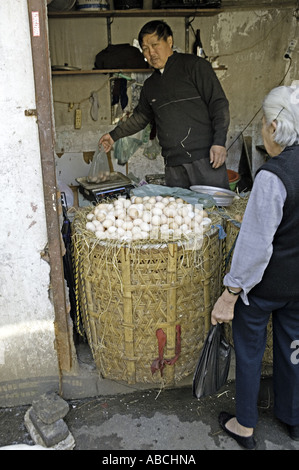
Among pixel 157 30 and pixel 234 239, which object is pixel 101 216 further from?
pixel 157 30

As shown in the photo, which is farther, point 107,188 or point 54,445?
point 107,188

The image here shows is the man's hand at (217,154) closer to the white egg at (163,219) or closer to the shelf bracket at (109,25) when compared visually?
the white egg at (163,219)

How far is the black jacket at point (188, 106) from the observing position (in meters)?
3.45

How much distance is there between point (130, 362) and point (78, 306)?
20.6 inches

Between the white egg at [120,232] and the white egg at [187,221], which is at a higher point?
the white egg at [187,221]

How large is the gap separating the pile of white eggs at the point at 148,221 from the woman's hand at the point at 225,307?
510 millimetres

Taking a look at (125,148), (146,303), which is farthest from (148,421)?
(125,148)

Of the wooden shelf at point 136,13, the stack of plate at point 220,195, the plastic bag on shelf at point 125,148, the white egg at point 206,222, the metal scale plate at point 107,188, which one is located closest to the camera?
the white egg at point 206,222

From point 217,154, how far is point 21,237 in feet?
5.69

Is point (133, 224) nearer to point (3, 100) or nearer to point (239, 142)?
point (3, 100)

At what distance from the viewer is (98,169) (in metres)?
4.67

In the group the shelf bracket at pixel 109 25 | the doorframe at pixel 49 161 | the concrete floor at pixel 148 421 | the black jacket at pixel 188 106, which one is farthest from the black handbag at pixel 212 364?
the shelf bracket at pixel 109 25

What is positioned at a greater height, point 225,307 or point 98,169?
point 98,169
